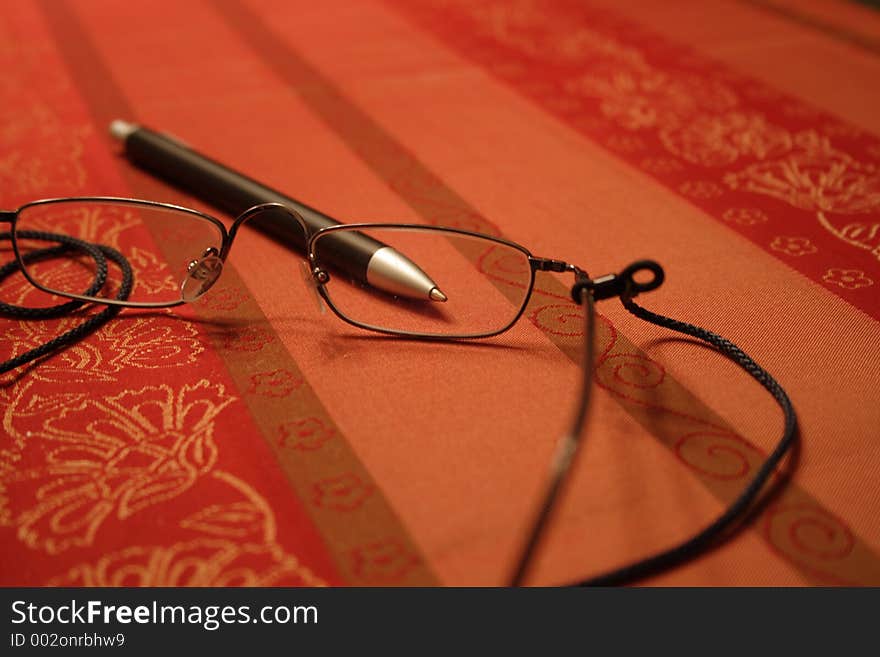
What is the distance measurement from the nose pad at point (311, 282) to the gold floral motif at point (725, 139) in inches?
16.7

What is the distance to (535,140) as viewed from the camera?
842 millimetres

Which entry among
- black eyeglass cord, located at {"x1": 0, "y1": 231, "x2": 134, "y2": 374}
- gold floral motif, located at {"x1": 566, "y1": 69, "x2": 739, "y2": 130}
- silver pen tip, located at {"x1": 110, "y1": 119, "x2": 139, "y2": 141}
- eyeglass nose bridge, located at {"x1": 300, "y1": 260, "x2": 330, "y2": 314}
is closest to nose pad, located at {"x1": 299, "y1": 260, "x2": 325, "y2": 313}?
eyeglass nose bridge, located at {"x1": 300, "y1": 260, "x2": 330, "y2": 314}

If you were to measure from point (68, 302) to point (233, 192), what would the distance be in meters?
0.17

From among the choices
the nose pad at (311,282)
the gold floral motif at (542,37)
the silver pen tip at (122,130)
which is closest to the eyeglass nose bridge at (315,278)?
the nose pad at (311,282)

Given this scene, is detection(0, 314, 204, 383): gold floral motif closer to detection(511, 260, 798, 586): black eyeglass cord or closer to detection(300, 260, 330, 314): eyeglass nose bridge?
detection(300, 260, 330, 314): eyeglass nose bridge

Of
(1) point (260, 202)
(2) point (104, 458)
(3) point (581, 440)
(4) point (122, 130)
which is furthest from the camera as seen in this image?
(4) point (122, 130)

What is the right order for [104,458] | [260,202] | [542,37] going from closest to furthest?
[104,458] < [260,202] < [542,37]

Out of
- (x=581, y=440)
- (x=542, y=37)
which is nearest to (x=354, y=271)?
(x=581, y=440)

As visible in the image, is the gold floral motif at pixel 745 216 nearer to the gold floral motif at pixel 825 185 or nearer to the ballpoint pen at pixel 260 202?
the gold floral motif at pixel 825 185

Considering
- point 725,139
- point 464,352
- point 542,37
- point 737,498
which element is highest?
point 542,37

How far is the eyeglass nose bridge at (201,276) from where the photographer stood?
1.92ft

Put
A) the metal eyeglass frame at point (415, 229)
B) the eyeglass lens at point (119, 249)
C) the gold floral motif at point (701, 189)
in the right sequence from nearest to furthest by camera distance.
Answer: the metal eyeglass frame at point (415, 229)
the eyeglass lens at point (119, 249)
the gold floral motif at point (701, 189)

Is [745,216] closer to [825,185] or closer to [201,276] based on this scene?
[825,185]

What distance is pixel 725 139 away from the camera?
84cm
